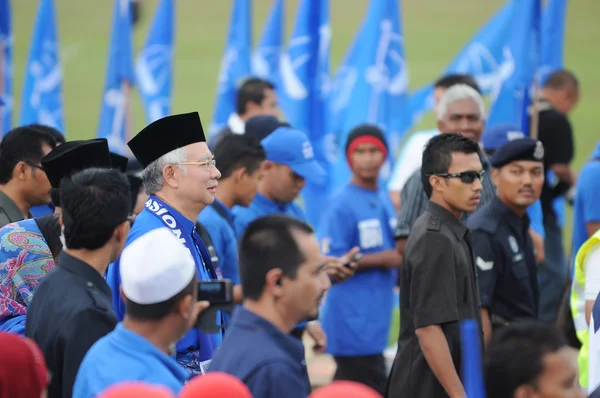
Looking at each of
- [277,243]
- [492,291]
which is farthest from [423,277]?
[277,243]

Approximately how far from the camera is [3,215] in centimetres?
552

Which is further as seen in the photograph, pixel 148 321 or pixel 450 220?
pixel 450 220

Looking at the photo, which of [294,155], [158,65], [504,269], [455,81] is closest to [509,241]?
[504,269]

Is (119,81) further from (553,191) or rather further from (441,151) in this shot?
(441,151)

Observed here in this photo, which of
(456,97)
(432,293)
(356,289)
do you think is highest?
(456,97)

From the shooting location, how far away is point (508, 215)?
5930 mm

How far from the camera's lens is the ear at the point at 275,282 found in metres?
3.49

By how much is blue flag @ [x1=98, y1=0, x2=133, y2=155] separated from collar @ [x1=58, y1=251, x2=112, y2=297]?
25.5 feet

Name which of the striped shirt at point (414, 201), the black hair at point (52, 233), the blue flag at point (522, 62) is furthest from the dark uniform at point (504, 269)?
the blue flag at point (522, 62)

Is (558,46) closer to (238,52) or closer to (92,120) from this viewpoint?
(238,52)

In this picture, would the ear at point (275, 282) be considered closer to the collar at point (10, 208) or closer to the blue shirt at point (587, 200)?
the collar at point (10, 208)

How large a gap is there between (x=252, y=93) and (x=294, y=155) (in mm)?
2801

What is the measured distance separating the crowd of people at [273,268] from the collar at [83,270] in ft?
0.04

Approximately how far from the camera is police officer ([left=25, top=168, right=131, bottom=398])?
3793mm
